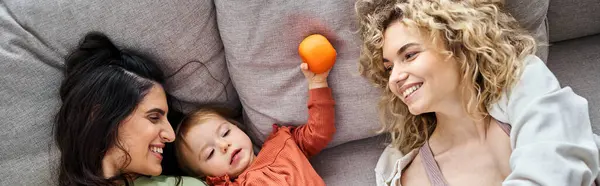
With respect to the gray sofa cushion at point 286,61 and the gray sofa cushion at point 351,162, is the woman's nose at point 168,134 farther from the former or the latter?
the gray sofa cushion at point 351,162

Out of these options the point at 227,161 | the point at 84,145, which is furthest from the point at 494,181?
the point at 84,145

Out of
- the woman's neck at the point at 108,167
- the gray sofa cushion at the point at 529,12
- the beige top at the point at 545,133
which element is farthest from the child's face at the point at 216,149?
the gray sofa cushion at the point at 529,12

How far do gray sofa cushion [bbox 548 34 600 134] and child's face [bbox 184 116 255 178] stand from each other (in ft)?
3.17

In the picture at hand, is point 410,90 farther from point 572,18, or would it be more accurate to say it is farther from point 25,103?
point 25,103

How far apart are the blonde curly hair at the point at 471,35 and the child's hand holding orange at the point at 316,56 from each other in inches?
3.8

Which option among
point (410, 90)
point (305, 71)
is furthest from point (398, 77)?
point (305, 71)

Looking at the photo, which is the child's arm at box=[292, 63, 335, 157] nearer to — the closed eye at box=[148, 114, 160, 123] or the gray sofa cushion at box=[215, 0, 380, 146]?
the gray sofa cushion at box=[215, 0, 380, 146]

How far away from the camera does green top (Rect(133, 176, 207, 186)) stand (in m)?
1.52

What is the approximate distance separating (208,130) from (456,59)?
2.24 feet

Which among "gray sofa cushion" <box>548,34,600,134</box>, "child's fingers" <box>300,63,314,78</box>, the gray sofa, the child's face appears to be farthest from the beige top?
the child's face

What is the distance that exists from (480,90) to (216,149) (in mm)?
708

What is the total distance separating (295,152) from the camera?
62.5 inches

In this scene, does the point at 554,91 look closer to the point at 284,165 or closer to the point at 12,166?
the point at 284,165

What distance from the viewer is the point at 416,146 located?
5.26ft
